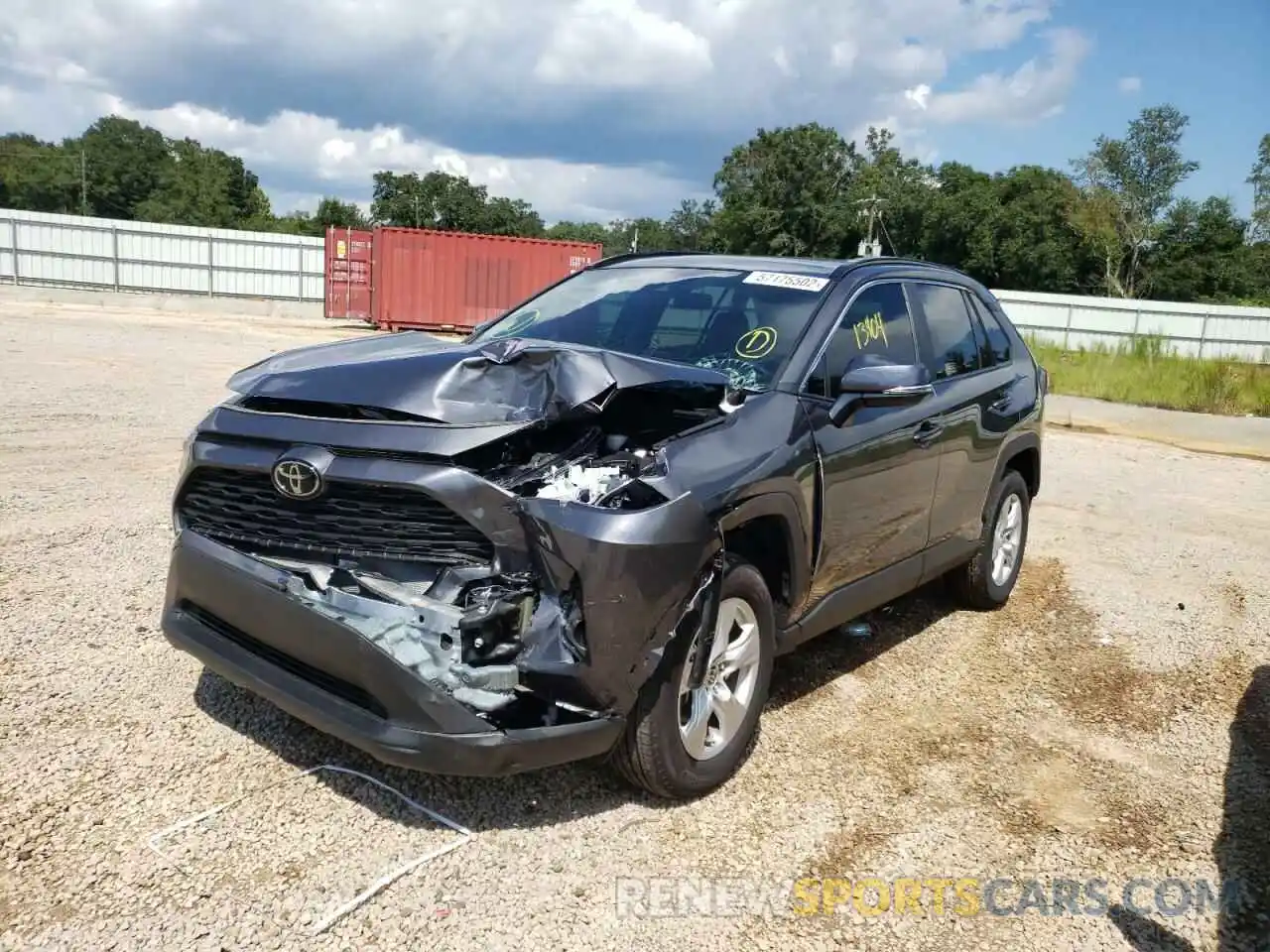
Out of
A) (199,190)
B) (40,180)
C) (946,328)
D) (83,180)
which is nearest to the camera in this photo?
(946,328)

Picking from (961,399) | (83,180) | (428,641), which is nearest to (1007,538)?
(961,399)

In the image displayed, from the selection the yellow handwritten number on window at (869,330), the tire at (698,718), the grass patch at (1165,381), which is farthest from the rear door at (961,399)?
the grass patch at (1165,381)

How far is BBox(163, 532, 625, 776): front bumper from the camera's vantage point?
2770 mm

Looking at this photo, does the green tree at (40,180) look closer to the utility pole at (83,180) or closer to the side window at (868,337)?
the utility pole at (83,180)

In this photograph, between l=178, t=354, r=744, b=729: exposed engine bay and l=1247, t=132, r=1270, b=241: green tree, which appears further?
l=1247, t=132, r=1270, b=241: green tree

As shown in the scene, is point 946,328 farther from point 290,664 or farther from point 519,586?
point 290,664

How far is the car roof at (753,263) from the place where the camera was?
178 inches

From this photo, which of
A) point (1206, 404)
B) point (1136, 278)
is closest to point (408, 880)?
point (1206, 404)

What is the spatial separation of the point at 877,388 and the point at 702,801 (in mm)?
1621

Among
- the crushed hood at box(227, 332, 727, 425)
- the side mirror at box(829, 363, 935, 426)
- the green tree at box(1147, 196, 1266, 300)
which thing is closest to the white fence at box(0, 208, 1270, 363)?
the green tree at box(1147, 196, 1266, 300)

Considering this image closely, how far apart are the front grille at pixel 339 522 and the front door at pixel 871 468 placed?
1.51m

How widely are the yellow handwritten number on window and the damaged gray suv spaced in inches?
7.7

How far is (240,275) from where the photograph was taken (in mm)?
34719

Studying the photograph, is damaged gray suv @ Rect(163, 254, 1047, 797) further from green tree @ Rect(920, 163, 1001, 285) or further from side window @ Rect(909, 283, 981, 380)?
green tree @ Rect(920, 163, 1001, 285)
